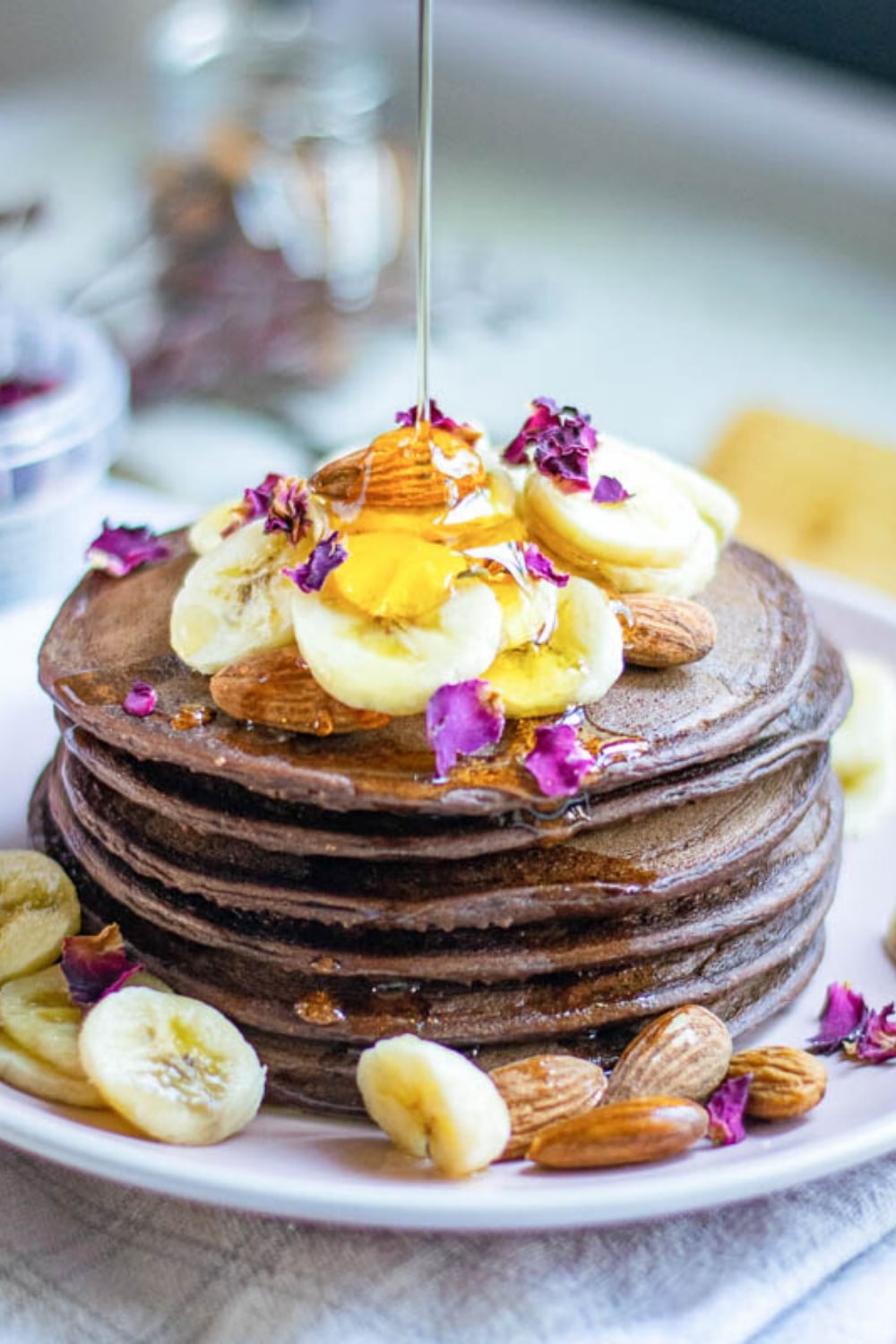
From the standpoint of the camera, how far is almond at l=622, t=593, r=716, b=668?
6.53ft

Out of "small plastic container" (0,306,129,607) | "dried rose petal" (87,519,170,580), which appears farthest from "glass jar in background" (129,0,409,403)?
"dried rose petal" (87,519,170,580)

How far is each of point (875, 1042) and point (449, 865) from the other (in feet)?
1.85

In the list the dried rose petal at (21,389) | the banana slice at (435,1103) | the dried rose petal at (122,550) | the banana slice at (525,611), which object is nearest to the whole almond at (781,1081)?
the banana slice at (435,1103)

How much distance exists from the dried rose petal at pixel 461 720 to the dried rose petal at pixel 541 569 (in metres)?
0.17

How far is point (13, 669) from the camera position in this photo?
2.78m

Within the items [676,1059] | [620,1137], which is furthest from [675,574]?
[620,1137]

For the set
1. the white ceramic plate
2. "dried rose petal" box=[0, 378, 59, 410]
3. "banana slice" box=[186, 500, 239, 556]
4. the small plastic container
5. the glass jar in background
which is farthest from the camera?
the glass jar in background

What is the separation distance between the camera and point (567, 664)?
6.23ft

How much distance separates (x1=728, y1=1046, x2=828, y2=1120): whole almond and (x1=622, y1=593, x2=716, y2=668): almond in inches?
18.2

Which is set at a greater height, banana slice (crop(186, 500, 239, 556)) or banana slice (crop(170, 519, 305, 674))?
banana slice (crop(170, 519, 305, 674))

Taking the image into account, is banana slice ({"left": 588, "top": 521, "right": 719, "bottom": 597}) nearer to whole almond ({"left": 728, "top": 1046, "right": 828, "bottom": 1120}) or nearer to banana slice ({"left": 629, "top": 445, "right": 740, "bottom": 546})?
banana slice ({"left": 629, "top": 445, "right": 740, "bottom": 546})

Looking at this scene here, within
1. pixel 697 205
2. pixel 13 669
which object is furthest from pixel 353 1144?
pixel 697 205

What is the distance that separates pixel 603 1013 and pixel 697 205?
14.6ft

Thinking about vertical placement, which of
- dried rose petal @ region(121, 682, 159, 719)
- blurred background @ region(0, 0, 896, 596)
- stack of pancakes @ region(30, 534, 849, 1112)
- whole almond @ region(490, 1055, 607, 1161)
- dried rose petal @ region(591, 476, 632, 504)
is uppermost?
dried rose petal @ region(591, 476, 632, 504)
